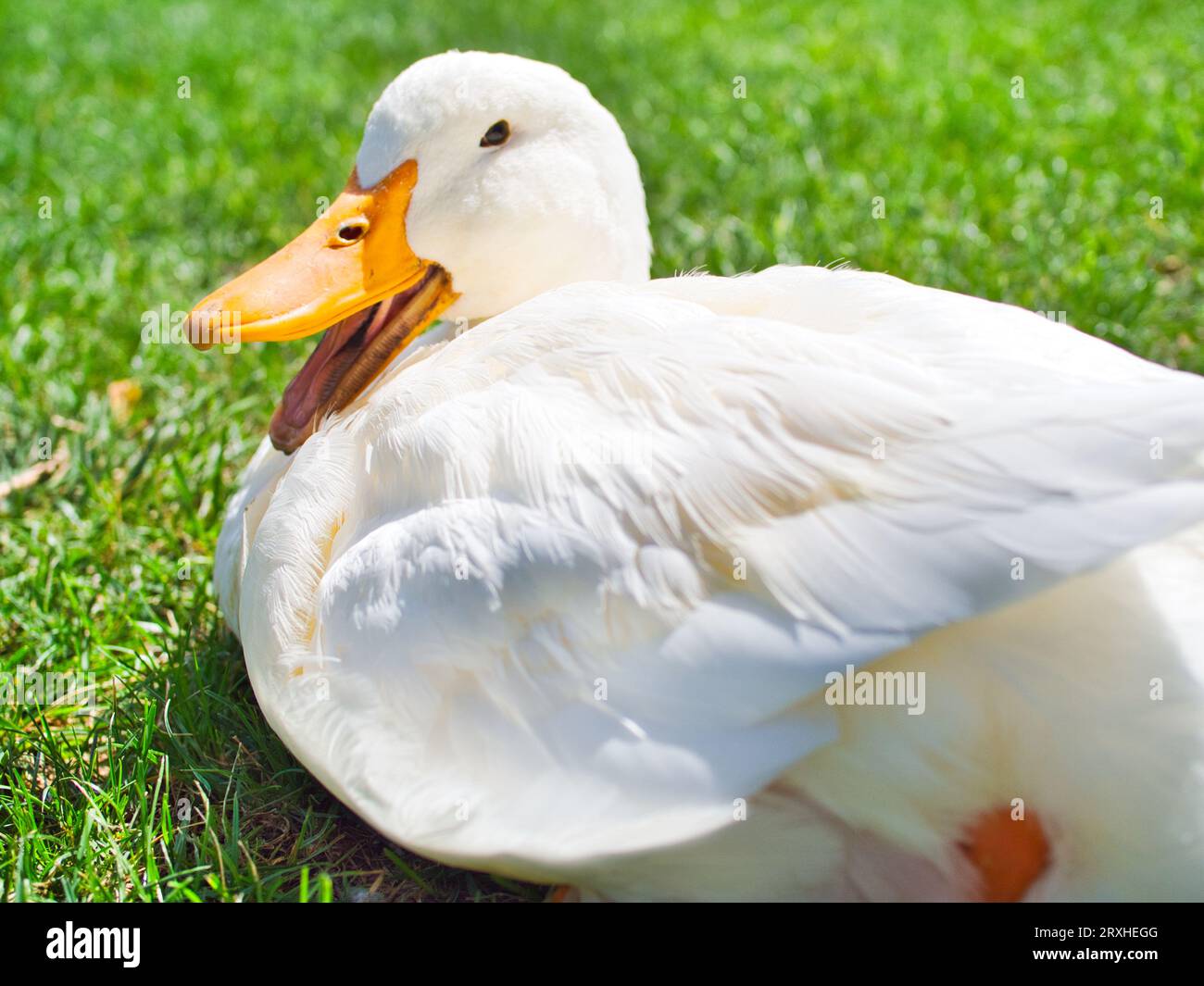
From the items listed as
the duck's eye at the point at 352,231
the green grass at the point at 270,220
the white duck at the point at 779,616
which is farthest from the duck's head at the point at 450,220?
the green grass at the point at 270,220

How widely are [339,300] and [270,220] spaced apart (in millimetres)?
2019

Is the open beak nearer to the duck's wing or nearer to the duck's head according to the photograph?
the duck's head

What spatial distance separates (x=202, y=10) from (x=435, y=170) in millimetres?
4515

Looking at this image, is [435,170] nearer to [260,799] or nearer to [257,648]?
[257,648]

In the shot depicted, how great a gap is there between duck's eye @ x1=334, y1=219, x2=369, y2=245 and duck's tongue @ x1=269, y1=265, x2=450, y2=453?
0.17 m

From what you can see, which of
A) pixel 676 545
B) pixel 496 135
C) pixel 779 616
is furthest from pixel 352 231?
pixel 779 616

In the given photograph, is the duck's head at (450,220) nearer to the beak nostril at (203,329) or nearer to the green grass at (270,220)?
the beak nostril at (203,329)

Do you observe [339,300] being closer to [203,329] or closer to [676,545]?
[203,329]

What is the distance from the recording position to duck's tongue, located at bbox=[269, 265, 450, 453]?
2531 mm

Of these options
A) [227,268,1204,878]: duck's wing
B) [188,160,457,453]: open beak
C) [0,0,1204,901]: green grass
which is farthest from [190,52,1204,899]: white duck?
[188,160,457,453]: open beak

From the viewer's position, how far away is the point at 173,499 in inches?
121

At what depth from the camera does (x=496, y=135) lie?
2543 millimetres

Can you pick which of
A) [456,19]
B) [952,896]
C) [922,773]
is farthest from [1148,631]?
[456,19]

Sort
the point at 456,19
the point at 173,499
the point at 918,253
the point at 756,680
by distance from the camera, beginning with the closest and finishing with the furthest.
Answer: the point at 756,680 < the point at 173,499 < the point at 918,253 < the point at 456,19
